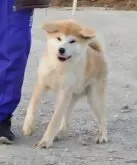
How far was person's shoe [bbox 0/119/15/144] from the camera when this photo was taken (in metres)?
5.20

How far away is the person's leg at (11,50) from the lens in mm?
4965

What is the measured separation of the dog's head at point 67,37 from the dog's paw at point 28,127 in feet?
1.72

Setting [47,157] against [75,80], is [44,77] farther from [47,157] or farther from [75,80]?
[47,157]

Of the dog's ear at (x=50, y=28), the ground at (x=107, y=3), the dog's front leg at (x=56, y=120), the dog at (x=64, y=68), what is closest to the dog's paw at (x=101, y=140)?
the dog at (x=64, y=68)

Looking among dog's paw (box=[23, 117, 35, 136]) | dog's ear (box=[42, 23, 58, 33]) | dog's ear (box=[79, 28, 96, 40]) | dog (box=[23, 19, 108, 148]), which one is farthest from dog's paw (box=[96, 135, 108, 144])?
dog's ear (box=[42, 23, 58, 33])

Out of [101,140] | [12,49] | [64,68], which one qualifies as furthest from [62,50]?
[101,140]

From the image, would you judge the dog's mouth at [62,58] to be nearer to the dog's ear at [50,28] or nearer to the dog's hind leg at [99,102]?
the dog's ear at [50,28]

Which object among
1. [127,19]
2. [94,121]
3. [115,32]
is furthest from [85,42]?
[127,19]

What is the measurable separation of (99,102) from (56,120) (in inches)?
20.4

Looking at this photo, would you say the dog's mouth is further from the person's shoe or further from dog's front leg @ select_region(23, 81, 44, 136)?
the person's shoe

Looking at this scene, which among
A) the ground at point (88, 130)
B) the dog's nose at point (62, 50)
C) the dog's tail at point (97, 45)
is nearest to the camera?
the ground at point (88, 130)

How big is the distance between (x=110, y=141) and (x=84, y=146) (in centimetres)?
30

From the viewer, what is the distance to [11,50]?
502cm

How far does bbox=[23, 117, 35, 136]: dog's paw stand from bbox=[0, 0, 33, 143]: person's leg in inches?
6.5
